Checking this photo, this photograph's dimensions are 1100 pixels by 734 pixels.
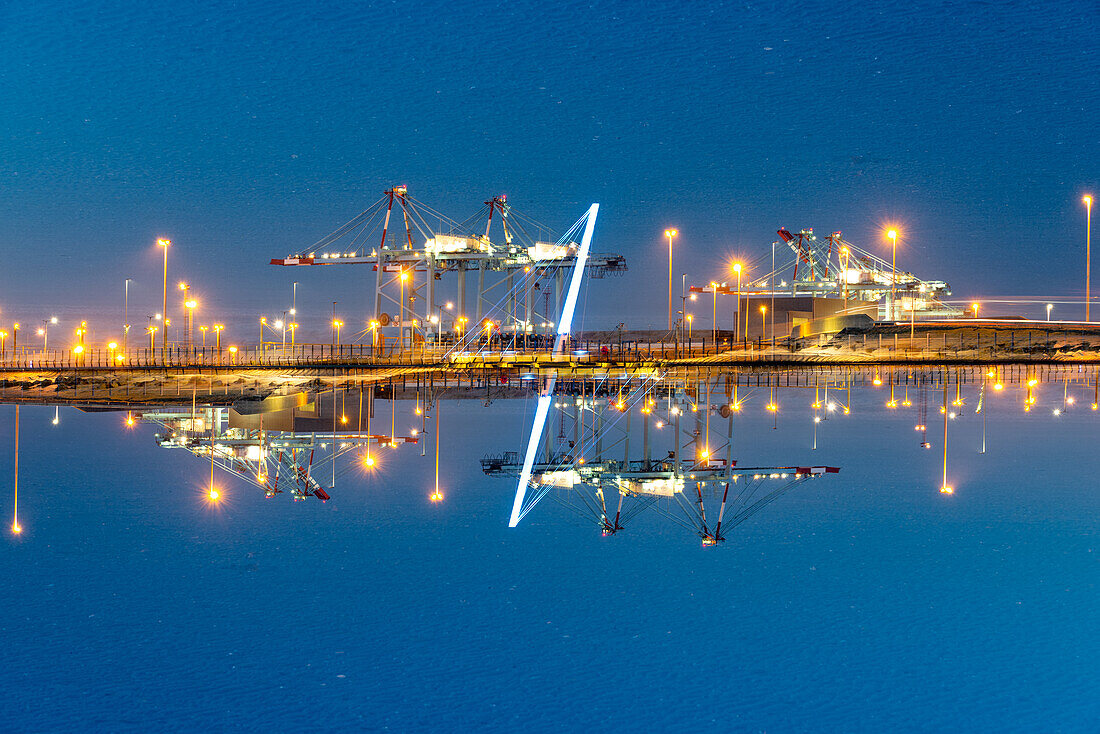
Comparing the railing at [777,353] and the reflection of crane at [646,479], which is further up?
the railing at [777,353]

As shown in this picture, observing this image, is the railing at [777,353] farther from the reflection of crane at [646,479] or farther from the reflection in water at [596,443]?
the reflection of crane at [646,479]

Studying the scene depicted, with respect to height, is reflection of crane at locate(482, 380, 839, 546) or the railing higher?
the railing

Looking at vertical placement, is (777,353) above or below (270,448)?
above

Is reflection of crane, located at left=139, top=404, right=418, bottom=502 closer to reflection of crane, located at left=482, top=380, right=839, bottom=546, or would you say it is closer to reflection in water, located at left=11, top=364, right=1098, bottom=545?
reflection in water, located at left=11, top=364, right=1098, bottom=545

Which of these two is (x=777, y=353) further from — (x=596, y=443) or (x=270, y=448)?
(x=270, y=448)

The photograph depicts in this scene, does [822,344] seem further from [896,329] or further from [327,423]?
[327,423]

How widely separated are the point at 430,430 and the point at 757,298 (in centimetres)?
6388

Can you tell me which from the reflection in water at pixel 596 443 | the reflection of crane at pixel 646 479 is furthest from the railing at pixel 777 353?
the reflection of crane at pixel 646 479

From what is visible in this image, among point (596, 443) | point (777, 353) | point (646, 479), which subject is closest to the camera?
point (646, 479)

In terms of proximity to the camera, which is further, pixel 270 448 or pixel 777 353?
pixel 777 353

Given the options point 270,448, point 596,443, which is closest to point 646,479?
point 596,443

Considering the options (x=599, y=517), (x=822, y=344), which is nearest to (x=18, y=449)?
(x=599, y=517)

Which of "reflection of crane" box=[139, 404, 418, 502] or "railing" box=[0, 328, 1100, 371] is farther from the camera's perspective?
"railing" box=[0, 328, 1100, 371]

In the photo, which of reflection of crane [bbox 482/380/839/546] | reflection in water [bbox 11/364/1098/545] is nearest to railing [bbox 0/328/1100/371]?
reflection in water [bbox 11/364/1098/545]
